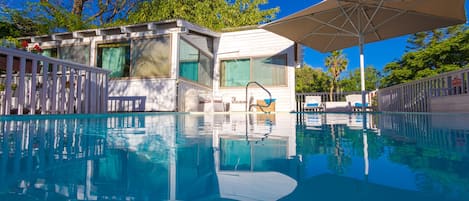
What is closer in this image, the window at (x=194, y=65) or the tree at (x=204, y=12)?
the window at (x=194, y=65)

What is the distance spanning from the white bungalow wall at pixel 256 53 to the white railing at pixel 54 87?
15.8ft

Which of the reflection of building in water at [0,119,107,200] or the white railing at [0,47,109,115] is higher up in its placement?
the white railing at [0,47,109,115]

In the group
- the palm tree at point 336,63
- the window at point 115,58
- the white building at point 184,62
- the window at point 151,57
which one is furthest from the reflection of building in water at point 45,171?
the palm tree at point 336,63

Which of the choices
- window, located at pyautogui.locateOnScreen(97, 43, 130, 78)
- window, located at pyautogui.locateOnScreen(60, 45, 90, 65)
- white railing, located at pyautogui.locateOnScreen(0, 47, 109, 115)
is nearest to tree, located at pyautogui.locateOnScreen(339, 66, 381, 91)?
window, located at pyautogui.locateOnScreen(97, 43, 130, 78)

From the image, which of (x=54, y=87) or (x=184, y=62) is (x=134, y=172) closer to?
(x=54, y=87)

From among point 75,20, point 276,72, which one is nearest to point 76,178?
point 276,72

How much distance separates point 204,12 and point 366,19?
436 inches

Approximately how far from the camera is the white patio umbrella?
5.70m

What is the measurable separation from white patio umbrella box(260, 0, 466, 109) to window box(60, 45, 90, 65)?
6649mm

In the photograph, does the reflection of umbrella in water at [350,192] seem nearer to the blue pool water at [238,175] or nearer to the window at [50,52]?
the blue pool water at [238,175]

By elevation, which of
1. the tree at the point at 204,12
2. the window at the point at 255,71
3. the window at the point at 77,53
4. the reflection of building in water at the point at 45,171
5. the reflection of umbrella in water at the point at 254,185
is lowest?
the reflection of umbrella in water at the point at 254,185

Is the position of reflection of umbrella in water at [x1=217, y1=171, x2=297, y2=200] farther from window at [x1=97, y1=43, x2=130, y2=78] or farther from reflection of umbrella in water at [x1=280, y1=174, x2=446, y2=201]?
window at [x1=97, y1=43, x2=130, y2=78]

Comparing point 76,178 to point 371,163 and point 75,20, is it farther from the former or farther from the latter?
point 75,20

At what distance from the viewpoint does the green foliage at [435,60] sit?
17255 millimetres
